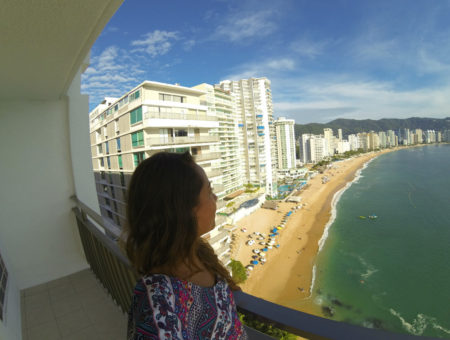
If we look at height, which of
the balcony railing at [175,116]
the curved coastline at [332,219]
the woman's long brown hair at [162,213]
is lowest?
the curved coastline at [332,219]

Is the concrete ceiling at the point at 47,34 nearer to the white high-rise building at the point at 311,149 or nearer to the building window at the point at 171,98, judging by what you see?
the building window at the point at 171,98

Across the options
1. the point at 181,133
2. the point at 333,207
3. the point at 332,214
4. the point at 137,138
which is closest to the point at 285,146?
the point at 333,207

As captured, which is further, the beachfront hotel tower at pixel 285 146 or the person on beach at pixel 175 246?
the beachfront hotel tower at pixel 285 146

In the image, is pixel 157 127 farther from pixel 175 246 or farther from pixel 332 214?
pixel 332 214

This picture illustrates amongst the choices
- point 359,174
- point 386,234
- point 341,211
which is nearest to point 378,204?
point 341,211

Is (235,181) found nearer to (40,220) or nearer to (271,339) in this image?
(40,220)

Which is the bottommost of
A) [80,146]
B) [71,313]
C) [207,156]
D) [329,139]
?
[71,313]

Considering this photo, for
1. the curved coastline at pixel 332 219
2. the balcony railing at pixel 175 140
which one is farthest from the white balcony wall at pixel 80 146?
the curved coastline at pixel 332 219
